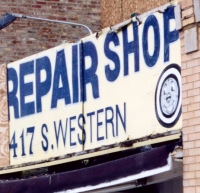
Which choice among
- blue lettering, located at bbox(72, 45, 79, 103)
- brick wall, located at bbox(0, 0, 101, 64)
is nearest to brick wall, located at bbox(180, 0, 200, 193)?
blue lettering, located at bbox(72, 45, 79, 103)

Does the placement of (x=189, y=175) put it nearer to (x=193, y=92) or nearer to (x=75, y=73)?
(x=193, y=92)

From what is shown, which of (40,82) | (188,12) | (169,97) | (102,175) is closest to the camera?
(188,12)

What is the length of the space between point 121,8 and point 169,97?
7198 millimetres

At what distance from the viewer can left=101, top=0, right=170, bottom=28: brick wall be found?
571 inches

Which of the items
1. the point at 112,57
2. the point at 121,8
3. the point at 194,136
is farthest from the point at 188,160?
the point at 121,8

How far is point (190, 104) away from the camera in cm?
746

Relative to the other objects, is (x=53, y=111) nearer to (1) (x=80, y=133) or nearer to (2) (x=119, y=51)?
(1) (x=80, y=133)

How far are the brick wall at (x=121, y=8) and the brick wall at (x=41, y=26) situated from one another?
0.52ft

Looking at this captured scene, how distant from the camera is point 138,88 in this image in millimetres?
8648

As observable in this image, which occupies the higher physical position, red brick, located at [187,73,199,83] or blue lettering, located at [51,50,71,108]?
blue lettering, located at [51,50,71,108]

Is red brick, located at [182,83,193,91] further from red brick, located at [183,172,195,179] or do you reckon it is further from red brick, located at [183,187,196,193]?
red brick, located at [183,187,196,193]

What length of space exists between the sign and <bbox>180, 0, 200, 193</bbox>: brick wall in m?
0.37

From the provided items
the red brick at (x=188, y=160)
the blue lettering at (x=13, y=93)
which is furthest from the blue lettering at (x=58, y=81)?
the red brick at (x=188, y=160)

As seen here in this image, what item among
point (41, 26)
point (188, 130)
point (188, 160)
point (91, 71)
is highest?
point (41, 26)
